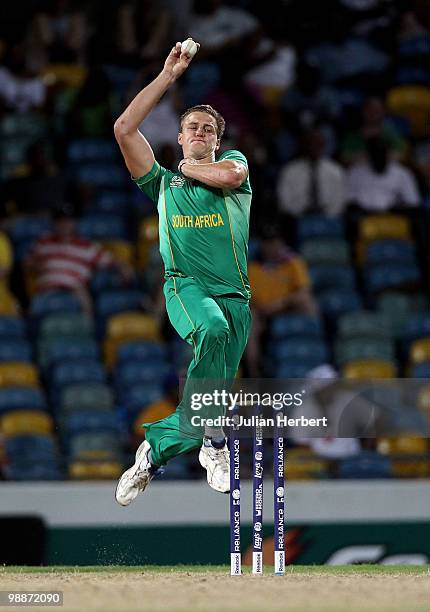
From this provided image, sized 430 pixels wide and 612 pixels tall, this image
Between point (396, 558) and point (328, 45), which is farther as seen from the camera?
point (328, 45)

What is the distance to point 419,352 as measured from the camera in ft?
50.1

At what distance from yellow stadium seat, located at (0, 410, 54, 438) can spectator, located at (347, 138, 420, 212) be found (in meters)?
4.72

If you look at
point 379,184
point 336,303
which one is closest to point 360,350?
point 336,303

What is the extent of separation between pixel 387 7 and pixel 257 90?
2386 mm

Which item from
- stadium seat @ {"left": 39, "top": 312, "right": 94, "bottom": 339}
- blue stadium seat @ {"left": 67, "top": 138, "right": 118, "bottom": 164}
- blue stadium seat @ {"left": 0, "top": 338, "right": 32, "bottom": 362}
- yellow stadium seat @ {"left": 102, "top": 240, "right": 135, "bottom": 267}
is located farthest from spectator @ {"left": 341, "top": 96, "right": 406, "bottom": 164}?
blue stadium seat @ {"left": 0, "top": 338, "right": 32, "bottom": 362}

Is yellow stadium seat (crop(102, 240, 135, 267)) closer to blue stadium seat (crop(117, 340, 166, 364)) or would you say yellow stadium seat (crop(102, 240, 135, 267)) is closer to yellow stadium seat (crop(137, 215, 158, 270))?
yellow stadium seat (crop(137, 215, 158, 270))

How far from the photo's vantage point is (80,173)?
16609 millimetres

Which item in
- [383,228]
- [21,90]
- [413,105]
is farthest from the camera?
[413,105]

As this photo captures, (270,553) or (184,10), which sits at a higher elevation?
(184,10)

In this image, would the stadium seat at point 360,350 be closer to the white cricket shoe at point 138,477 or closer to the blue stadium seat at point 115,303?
the blue stadium seat at point 115,303

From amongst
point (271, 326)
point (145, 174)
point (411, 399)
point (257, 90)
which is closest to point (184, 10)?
point (257, 90)

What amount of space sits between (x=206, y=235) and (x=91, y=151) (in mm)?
7656

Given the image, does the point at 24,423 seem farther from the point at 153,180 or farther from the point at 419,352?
the point at 153,180

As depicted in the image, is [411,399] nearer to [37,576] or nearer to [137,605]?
[37,576]
